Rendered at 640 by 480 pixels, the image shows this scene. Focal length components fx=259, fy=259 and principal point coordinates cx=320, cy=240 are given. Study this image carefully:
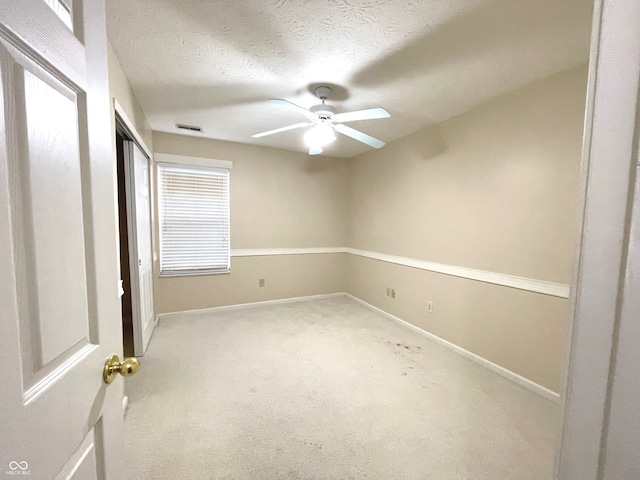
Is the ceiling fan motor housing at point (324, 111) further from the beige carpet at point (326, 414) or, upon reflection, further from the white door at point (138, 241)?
the beige carpet at point (326, 414)

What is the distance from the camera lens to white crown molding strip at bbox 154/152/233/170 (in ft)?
10.8

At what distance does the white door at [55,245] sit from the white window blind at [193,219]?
9.83 ft

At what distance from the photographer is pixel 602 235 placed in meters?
0.52

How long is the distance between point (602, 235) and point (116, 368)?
3.92 feet

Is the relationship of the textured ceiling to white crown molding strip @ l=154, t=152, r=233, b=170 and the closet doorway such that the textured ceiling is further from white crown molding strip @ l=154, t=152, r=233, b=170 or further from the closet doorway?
white crown molding strip @ l=154, t=152, r=233, b=170

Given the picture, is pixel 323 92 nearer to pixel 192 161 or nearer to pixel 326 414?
pixel 192 161

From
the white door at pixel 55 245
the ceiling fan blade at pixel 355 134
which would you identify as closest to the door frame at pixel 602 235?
the white door at pixel 55 245

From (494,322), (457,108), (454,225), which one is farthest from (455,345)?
(457,108)

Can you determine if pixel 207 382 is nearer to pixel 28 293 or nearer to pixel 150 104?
pixel 28 293

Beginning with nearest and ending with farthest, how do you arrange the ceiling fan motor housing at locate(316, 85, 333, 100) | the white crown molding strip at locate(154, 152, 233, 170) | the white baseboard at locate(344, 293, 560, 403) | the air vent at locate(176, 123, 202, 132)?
the white baseboard at locate(344, 293, 560, 403) → the ceiling fan motor housing at locate(316, 85, 333, 100) → the air vent at locate(176, 123, 202, 132) → the white crown molding strip at locate(154, 152, 233, 170)

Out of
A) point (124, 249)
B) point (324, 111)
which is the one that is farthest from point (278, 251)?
point (324, 111)

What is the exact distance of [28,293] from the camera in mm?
451

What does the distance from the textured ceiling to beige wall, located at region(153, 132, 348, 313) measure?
1.25 meters

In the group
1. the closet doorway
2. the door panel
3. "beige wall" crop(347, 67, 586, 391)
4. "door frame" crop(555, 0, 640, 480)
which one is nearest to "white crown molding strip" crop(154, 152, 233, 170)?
the closet doorway
